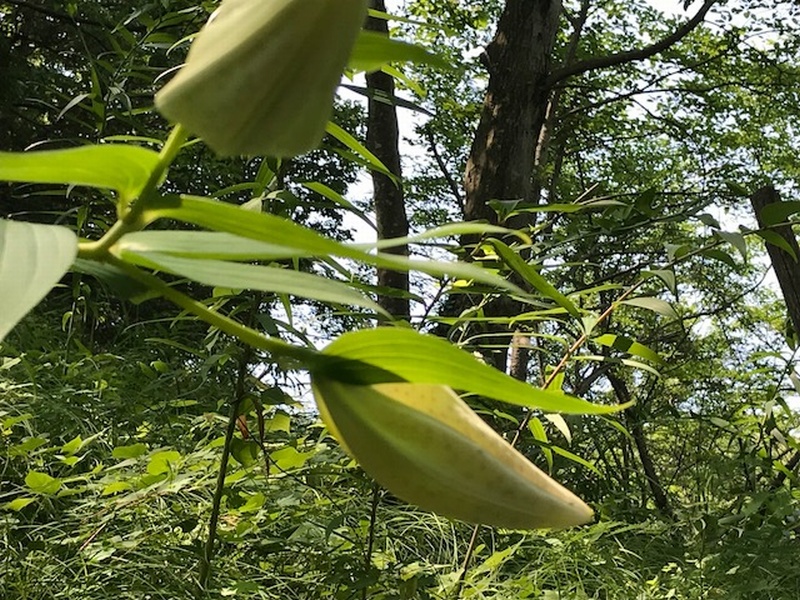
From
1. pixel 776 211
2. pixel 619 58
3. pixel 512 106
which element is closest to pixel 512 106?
pixel 512 106

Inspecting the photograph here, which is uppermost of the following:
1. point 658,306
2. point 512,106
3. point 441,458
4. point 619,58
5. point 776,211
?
point 619,58

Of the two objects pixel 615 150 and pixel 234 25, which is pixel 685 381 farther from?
pixel 234 25

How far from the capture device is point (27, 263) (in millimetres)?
179

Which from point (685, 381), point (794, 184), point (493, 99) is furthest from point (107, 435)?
point (794, 184)

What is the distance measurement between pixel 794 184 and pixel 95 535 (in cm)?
585

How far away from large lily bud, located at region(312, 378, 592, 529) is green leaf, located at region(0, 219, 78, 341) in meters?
0.07

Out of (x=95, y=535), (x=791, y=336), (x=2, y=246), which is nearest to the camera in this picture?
(x=2, y=246)

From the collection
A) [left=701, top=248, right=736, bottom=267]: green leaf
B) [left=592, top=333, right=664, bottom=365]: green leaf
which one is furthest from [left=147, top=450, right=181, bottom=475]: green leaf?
[left=701, top=248, right=736, bottom=267]: green leaf

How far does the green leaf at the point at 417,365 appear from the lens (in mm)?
215

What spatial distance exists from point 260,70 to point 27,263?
0.08 m

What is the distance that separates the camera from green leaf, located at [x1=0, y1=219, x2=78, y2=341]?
0.53 feet

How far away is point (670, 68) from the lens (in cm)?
511

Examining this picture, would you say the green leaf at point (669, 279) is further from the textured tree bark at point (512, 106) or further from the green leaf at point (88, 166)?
the textured tree bark at point (512, 106)

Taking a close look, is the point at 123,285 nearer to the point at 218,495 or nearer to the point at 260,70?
the point at 260,70
